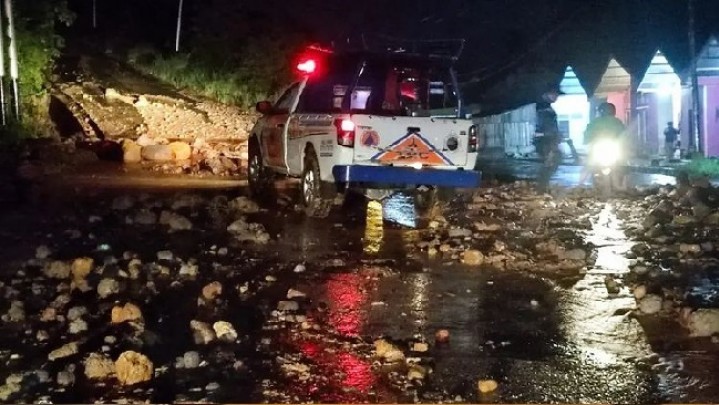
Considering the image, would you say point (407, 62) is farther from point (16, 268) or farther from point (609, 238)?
point (16, 268)

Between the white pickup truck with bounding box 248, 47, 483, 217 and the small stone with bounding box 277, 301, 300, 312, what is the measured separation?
3.49 metres

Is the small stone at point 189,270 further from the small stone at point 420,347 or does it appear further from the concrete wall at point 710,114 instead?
the concrete wall at point 710,114

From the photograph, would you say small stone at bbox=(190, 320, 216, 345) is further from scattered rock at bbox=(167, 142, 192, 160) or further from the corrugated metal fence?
the corrugated metal fence

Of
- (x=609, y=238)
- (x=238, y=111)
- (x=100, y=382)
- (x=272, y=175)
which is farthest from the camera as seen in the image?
(x=238, y=111)

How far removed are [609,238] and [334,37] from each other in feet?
86.7

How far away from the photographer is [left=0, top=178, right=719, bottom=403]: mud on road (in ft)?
17.0

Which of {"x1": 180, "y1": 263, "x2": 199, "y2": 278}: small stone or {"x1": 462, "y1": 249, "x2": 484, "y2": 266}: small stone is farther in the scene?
{"x1": 462, "y1": 249, "x2": 484, "y2": 266}: small stone

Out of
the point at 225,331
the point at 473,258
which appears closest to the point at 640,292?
the point at 473,258

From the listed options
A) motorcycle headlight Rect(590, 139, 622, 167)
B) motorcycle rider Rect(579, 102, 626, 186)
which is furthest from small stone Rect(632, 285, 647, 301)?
motorcycle rider Rect(579, 102, 626, 186)

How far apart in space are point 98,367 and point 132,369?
0.75ft

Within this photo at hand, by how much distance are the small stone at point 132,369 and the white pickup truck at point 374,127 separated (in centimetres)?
526

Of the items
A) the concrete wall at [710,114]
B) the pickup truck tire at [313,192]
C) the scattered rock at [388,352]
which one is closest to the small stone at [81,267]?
Answer: the scattered rock at [388,352]

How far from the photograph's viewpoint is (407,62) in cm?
1090

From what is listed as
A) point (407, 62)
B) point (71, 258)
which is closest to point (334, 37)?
point (407, 62)
